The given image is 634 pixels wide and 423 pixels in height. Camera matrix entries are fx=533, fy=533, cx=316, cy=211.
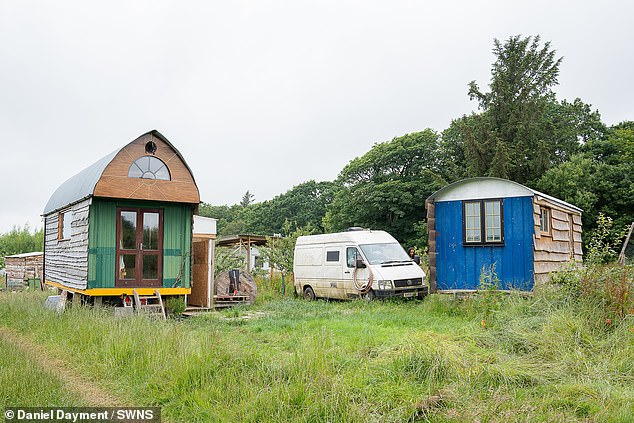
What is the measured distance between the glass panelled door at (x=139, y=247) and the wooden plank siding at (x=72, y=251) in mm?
822

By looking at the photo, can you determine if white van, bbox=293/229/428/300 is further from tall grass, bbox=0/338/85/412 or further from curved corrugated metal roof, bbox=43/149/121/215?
tall grass, bbox=0/338/85/412

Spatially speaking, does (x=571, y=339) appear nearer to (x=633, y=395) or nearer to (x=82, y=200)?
(x=633, y=395)

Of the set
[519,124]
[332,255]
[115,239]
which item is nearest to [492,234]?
[332,255]

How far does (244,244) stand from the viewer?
82.6 feet

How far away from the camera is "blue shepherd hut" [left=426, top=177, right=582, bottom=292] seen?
1326cm

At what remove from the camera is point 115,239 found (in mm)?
13609

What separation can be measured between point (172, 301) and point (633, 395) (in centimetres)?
1102

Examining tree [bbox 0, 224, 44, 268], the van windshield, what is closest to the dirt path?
the van windshield

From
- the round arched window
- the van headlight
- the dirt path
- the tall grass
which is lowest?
the dirt path

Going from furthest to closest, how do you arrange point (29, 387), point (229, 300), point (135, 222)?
point (229, 300) → point (135, 222) → point (29, 387)

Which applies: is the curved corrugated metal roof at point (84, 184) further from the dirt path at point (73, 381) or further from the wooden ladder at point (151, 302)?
the dirt path at point (73, 381)

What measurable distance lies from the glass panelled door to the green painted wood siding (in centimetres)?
13

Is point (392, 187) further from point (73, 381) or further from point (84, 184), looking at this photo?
point (73, 381)

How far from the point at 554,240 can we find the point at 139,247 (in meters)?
11.3
